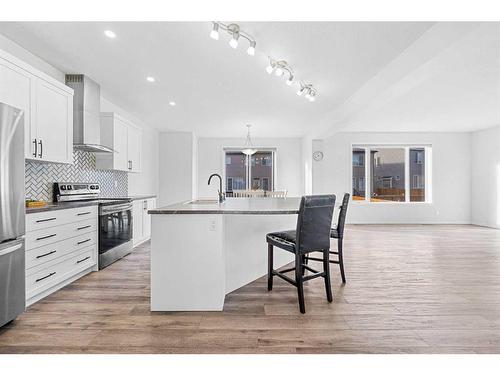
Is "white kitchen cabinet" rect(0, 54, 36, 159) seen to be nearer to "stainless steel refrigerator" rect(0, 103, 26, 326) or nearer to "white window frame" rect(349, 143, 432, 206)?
"stainless steel refrigerator" rect(0, 103, 26, 326)

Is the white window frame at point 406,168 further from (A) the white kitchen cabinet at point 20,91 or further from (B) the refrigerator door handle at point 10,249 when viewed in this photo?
(B) the refrigerator door handle at point 10,249

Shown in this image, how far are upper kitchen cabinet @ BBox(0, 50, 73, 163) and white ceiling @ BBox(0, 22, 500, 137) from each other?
0.44 meters

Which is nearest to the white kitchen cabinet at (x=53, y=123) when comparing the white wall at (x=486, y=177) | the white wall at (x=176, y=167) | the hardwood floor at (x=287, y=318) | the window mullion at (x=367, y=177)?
the hardwood floor at (x=287, y=318)

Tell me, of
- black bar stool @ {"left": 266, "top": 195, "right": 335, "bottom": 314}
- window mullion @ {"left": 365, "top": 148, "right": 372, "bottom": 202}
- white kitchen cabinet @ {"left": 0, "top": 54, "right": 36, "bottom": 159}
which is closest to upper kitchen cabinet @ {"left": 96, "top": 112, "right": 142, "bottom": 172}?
white kitchen cabinet @ {"left": 0, "top": 54, "right": 36, "bottom": 159}

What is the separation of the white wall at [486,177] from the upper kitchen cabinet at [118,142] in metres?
8.40

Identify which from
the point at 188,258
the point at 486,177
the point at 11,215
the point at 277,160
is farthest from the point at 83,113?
the point at 486,177

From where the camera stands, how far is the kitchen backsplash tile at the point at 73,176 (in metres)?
3.23

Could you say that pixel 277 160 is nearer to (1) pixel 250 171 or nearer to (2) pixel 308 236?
(1) pixel 250 171

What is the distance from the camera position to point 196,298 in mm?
2359

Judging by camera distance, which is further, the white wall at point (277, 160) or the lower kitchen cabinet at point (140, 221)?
the white wall at point (277, 160)

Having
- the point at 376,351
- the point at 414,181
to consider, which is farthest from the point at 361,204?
the point at 376,351

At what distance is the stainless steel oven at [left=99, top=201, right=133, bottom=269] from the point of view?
142 inches
